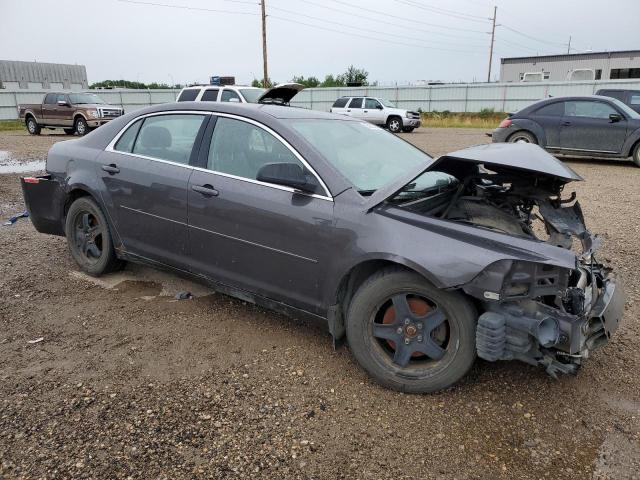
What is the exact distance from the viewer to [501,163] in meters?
2.73

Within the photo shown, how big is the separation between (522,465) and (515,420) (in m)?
0.35

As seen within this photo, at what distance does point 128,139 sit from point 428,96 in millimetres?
32501

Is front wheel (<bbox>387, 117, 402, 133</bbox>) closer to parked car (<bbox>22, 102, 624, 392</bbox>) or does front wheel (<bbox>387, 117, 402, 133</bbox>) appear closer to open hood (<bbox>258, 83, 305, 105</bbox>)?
open hood (<bbox>258, 83, 305, 105</bbox>)

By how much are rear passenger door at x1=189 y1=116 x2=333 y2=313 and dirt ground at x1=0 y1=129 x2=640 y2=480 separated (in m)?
0.47

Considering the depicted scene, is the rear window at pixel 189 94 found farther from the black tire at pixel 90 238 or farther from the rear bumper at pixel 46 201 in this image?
the black tire at pixel 90 238

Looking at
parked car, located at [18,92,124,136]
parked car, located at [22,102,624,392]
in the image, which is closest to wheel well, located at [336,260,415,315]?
parked car, located at [22,102,624,392]

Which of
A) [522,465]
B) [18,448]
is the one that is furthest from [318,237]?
[18,448]

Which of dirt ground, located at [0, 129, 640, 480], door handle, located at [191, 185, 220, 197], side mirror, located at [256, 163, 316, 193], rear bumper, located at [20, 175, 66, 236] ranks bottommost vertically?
dirt ground, located at [0, 129, 640, 480]

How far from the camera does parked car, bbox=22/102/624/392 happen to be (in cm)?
258

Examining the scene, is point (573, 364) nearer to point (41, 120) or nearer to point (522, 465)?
point (522, 465)

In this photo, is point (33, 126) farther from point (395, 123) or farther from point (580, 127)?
point (580, 127)

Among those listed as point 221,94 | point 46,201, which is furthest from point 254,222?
point 221,94

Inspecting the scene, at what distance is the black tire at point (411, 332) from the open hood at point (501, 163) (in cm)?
47

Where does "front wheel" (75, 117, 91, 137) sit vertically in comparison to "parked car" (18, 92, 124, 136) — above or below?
below
